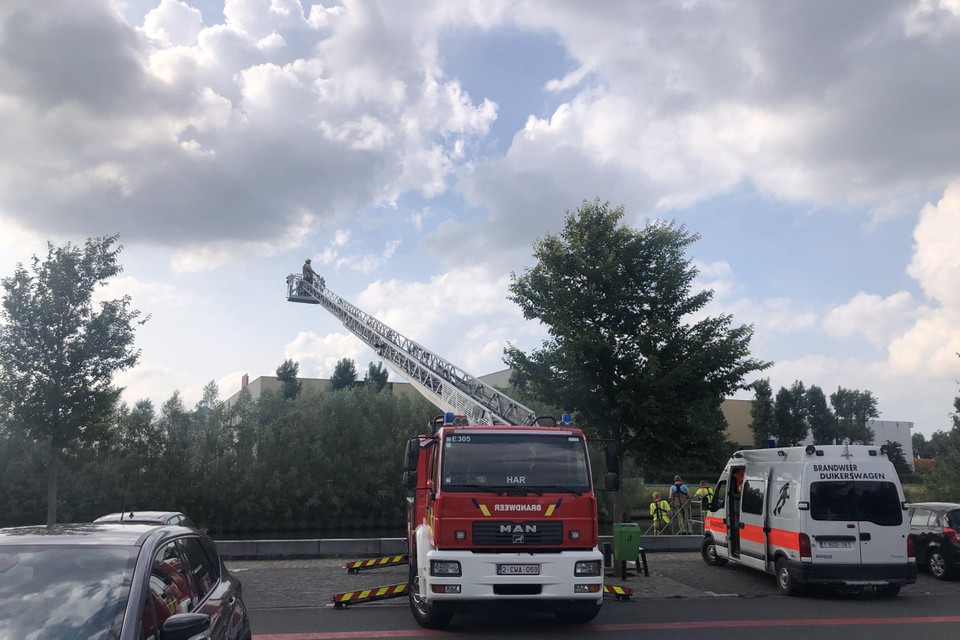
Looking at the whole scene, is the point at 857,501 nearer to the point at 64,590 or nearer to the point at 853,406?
the point at 64,590

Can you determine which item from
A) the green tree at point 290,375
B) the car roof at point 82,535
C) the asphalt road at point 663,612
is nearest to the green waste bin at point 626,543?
the asphalt road at point 663,612

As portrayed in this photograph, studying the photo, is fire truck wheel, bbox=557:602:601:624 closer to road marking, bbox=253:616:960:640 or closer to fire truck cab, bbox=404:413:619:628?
fire truck cab, bbox=404:413:619:628

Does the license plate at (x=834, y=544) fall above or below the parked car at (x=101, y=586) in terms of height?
below

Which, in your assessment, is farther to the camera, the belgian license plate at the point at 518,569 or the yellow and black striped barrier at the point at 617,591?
the yellow and black striped barrier at the point at 617,591

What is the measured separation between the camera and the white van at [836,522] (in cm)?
→ 1266

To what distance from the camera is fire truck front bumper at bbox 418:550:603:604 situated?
30.9 ft

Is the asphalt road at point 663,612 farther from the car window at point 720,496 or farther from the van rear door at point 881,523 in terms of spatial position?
the car window at point 720,496

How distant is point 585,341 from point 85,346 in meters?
11.3

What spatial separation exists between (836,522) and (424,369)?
19615 mm

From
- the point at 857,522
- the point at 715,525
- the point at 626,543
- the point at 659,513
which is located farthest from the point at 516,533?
the point at 659,513

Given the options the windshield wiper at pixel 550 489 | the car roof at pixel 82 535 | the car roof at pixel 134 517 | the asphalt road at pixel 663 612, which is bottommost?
the asphalt road at pixel 663 612

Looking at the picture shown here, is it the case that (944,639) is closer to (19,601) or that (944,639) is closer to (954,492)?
(19,601)

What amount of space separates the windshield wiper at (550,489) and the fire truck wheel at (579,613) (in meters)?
1.38

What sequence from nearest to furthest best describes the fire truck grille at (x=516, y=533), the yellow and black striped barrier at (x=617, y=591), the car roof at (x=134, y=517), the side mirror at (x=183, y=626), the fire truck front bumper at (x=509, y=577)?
1. the side mirror at (x=183, y=626)
2. the car roof at (x=134, y=517)
3. the fire truck front bumper at (x=509, y=577)
4. the fire truck grille at (x=516, y=533)
5. the yellow and black striped barrier at (x=617, y=591)
